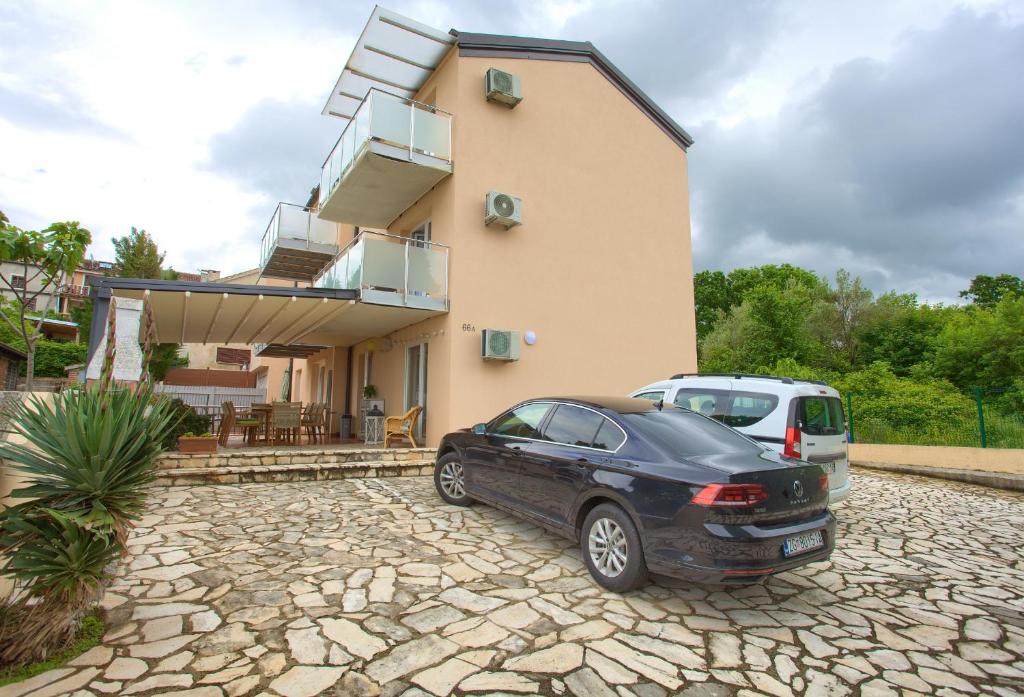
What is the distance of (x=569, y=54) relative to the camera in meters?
12.6

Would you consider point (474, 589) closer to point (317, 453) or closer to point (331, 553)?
point (331, 553)

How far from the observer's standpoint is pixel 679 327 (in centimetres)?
1376

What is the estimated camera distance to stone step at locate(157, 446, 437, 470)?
8.55m

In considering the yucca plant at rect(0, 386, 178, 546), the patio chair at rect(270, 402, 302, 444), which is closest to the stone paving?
the yucca plant at rect(0, 386, 178, 546)

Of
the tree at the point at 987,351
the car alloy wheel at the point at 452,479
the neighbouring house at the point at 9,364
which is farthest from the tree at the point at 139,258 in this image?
the tree at the point at 987,351

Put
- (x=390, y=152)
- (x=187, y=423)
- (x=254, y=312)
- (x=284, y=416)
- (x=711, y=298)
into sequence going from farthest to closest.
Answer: (x=711, y=298) → (x=284, y=416) → (x=254, y=312) → (x=390, y=152) → (x=187, y=423)

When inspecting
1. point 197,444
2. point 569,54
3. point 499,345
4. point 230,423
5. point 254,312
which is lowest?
point 197,444

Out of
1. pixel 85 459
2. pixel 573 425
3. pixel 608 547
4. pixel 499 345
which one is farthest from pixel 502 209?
pixel 85 459

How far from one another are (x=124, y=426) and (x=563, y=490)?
3229 millimetres

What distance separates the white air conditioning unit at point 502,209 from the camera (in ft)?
35.1

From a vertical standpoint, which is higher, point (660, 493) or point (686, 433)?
point (686, 433)

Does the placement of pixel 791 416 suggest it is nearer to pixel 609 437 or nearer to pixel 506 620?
pixel 609 437

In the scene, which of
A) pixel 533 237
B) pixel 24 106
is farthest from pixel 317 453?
pixel 24 106

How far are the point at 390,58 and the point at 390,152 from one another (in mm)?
2823
